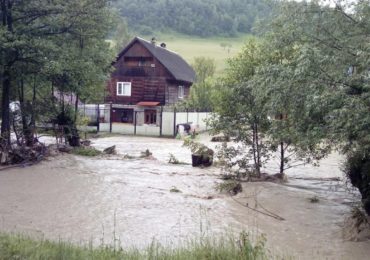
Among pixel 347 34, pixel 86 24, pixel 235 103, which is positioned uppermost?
pixel 86 24

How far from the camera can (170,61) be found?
46.4 meters

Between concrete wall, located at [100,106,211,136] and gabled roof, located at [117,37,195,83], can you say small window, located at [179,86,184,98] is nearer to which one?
gabled roof, located at [117,37,195,83]

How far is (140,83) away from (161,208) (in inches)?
1308

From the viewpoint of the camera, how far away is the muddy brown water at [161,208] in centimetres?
827

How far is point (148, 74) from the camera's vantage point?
42.9 m

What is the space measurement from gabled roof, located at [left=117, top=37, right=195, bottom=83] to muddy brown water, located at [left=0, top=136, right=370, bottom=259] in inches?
1073

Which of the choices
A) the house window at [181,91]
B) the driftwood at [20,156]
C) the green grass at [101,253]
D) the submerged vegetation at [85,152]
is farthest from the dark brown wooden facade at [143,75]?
the green grass at [101,253]

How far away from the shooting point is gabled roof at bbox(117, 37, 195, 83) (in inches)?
1683

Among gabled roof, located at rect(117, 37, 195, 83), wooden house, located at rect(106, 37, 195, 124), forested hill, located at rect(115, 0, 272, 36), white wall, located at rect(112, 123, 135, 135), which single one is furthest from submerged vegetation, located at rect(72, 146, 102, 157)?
forested hill, located at rect(115, 0, 272, 36)

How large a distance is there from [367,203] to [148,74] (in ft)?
115

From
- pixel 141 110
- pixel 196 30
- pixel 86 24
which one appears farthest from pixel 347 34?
pixel 196 30

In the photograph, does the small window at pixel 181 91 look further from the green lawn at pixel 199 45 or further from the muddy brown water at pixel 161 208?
the green lawn at pixel 199 45

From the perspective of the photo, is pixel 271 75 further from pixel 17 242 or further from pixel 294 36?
pixel 17 242

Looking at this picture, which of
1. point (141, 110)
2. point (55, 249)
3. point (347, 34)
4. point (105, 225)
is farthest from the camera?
point (141, 110)
